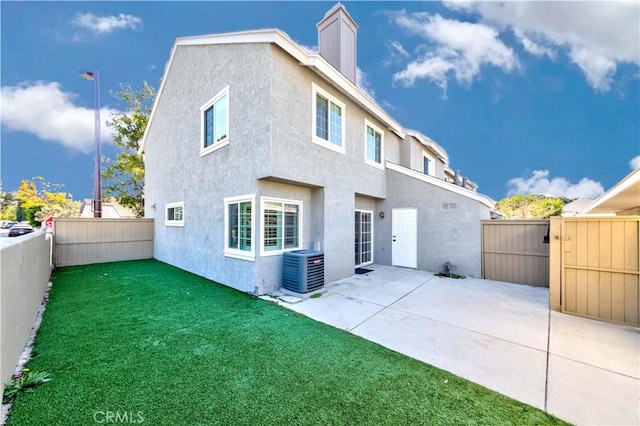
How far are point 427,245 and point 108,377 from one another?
9.25 m

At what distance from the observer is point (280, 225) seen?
22.4 feet

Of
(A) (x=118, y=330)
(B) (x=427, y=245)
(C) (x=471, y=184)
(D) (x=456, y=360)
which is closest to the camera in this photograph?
(D) (x=456, y=360)

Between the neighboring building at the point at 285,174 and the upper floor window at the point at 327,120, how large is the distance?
34 millimetres

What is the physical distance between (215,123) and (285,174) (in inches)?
143

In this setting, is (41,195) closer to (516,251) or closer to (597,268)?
(516,251)

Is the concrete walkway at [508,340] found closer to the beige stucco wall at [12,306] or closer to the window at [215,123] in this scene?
the beige stucco wall at [12,306]

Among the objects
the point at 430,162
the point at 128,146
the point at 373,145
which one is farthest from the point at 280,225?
the point at 128,146

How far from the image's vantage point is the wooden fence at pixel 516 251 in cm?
743

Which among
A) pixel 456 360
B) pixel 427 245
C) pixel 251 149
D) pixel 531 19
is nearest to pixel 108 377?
Result: pixel 456 360

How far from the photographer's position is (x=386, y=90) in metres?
25.6

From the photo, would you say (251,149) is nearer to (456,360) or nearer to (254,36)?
(254,36)

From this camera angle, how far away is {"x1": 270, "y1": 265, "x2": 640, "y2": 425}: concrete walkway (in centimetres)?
273

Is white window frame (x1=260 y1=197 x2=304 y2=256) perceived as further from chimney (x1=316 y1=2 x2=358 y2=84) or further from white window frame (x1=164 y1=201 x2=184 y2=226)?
white window frame (x1=164 y1=201 x2=184 y2=226)

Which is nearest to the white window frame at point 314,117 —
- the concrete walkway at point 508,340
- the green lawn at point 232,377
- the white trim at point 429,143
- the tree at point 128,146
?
the concrete walkway at point 508,340
